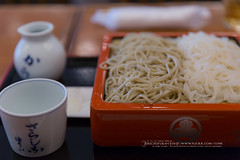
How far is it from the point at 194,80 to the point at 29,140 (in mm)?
566

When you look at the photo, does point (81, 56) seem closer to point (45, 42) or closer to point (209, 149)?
point (45, 42)

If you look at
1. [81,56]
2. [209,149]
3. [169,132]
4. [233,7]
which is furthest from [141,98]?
[233,7]

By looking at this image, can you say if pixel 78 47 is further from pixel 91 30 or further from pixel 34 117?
pixel 34 117

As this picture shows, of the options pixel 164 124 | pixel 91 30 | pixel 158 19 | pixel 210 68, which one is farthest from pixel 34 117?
pixel 158 19

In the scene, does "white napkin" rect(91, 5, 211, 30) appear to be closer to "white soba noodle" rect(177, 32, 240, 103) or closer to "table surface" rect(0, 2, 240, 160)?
"table surface" rect(0, 2, 240, 160)

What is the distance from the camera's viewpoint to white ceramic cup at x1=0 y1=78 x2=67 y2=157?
0.78 meters

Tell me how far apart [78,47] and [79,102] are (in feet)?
1.86

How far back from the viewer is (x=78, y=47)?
155cm

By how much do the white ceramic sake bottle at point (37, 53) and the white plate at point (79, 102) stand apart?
0.13 metres

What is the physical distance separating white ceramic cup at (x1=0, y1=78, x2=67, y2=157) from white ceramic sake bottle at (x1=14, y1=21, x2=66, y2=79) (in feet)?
0.65

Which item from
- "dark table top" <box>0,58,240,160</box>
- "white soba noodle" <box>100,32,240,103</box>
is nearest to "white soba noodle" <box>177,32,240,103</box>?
"white soba noodle" <box>100,32,240,103</box>

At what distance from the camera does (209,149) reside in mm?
876

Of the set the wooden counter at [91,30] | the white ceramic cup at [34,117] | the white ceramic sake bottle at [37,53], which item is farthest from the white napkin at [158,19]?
the white ceramic cup at [34,117]

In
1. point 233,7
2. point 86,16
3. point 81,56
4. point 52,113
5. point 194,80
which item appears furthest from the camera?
point 86,16
